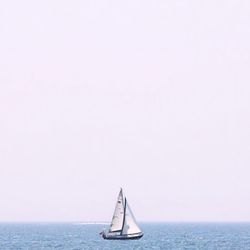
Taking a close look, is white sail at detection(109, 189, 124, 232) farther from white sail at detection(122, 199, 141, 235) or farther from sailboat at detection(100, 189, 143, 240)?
white sail at detection(122, 199, 141, 235)

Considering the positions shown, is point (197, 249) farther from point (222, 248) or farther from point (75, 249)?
point (75, 249)

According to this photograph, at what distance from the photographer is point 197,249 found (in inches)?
4902

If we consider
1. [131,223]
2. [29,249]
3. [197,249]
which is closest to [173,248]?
[197,249]

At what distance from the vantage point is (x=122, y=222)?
14125cm

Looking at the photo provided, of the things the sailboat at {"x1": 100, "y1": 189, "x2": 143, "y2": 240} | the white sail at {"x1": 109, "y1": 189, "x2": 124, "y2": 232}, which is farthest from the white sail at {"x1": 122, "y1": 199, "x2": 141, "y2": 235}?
the white sail at {"x1": 109, "y1": 189, "x2": 124, "y2": 232}

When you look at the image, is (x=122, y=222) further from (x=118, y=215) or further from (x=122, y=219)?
(x=118, y=215)

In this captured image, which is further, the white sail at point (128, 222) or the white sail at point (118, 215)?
the white sail at point (128, 222)

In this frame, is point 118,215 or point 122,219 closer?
point 118,215

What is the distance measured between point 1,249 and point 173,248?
1096 inches

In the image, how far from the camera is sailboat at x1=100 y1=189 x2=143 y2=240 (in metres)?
140

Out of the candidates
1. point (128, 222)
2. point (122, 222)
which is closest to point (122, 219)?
point (122, 222)

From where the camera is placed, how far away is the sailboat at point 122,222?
461 ft

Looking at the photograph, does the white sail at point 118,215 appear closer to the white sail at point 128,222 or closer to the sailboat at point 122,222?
the sailboat at point 122,222

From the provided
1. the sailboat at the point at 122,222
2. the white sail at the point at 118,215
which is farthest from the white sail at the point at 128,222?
the white sail at the point at 118,215
